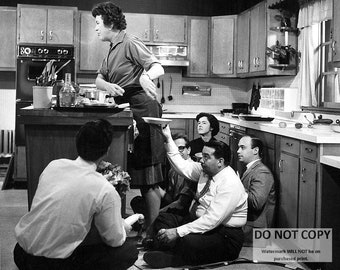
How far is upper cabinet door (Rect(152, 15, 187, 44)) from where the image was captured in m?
7.60

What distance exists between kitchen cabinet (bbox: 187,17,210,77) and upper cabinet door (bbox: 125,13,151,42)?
594 mm

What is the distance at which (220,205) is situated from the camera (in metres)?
3.70

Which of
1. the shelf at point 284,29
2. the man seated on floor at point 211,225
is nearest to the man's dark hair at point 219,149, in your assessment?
the man seated on floor at point 211,225

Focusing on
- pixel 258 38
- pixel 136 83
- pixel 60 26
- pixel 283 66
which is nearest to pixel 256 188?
pixel 136 83

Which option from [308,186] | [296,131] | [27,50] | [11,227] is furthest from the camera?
[27,50]

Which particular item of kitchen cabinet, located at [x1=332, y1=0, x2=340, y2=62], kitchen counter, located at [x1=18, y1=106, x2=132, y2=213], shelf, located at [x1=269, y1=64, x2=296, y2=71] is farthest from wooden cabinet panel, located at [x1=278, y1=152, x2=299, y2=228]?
shelf, located at [x1=269, y1=64, x2=296, y2=71]

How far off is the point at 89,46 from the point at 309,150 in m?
4.18

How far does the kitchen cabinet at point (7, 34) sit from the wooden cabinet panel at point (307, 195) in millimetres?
4525

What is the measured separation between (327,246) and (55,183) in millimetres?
2075

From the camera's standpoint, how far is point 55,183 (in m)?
2.54

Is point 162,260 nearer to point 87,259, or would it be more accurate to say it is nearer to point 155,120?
point 155,120

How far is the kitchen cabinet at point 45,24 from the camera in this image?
7.16 metres

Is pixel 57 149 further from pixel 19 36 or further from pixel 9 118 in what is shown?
pixel 9 118

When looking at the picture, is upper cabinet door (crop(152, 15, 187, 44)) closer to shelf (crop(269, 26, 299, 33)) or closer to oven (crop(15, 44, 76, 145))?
oven (crop(15, 44, 76, 145))
